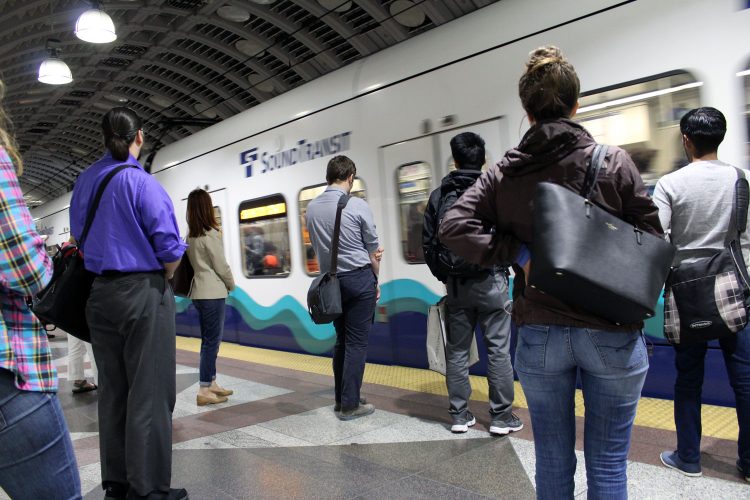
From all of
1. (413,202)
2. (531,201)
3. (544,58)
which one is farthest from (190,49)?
(531,201)

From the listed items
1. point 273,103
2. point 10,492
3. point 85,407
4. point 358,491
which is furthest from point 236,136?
point 10,492

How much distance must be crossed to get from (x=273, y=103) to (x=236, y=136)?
0.83 m

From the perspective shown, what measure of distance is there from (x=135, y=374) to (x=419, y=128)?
3.09m

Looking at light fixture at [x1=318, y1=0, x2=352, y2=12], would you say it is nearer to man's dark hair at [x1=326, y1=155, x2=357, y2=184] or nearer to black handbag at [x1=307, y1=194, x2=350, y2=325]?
man's dark hair at [x1=326, y1=155, x2=357, y2=184]

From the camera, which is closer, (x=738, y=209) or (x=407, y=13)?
(x=738, y=209)

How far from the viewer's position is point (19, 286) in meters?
1.39

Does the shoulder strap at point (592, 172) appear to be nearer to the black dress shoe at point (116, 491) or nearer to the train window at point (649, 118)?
the train window at point (649, 118)

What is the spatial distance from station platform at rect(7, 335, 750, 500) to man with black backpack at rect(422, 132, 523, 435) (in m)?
0.19

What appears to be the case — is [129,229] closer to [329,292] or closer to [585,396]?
[329,292]

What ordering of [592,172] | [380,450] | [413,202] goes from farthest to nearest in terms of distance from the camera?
[413,202] → [380,450] → [592,172]

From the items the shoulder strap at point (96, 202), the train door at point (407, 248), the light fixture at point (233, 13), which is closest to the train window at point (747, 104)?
the train door at point (407, 248)

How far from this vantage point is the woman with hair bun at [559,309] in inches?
63.1

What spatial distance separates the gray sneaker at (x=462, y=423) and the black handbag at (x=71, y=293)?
212cm

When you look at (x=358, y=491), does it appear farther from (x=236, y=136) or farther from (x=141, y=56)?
(x=141, y=56)
